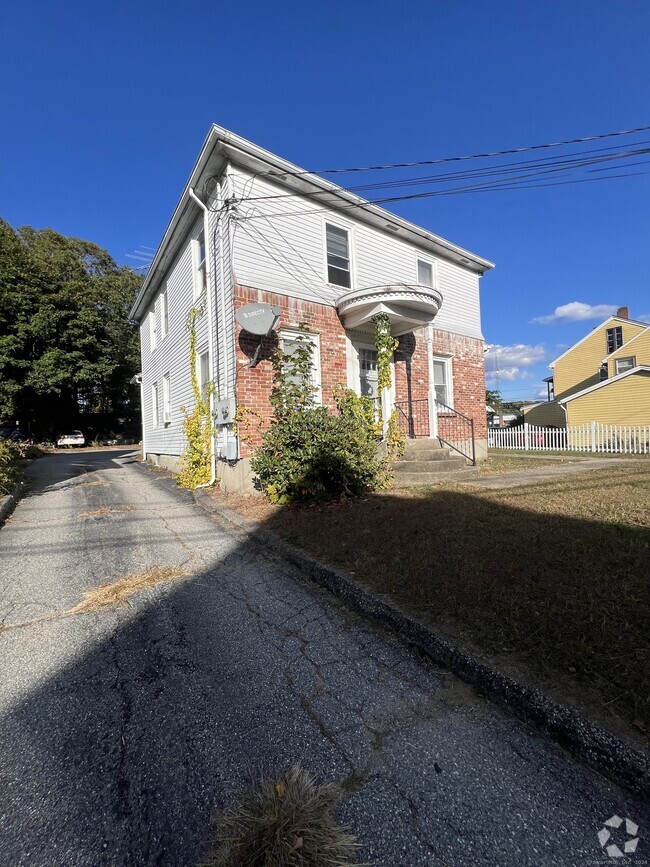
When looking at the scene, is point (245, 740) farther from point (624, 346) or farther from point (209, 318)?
point (624, 346)

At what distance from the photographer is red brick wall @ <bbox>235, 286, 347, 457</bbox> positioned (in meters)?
7.40

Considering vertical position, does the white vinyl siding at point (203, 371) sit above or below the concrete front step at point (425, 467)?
above

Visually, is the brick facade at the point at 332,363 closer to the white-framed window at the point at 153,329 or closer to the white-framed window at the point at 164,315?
the white-framed window at the point at 164,315

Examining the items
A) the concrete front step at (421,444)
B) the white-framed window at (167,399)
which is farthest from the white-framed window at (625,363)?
the white-framed window at (167,399)

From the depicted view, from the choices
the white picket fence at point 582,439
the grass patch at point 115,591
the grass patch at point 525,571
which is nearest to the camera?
the grass patch at point 525,571

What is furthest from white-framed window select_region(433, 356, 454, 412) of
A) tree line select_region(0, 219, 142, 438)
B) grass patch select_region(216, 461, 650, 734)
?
tree line select_region(0, 219, 142, 438)

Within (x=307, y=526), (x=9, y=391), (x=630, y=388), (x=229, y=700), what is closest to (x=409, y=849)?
(x=229, y=700)

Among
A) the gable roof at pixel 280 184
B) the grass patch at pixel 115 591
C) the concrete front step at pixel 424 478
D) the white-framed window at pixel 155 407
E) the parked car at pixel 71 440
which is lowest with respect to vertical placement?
the grass patch at pixel 115 591

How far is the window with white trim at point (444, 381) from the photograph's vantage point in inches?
448

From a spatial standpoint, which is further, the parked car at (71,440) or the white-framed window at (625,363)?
the parked car at (71,440)

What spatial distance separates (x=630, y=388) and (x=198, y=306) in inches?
916

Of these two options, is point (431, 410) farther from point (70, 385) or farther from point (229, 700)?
point (70, 385)

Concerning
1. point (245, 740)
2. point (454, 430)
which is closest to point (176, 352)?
point (454, 430)

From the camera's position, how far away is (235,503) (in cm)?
664
